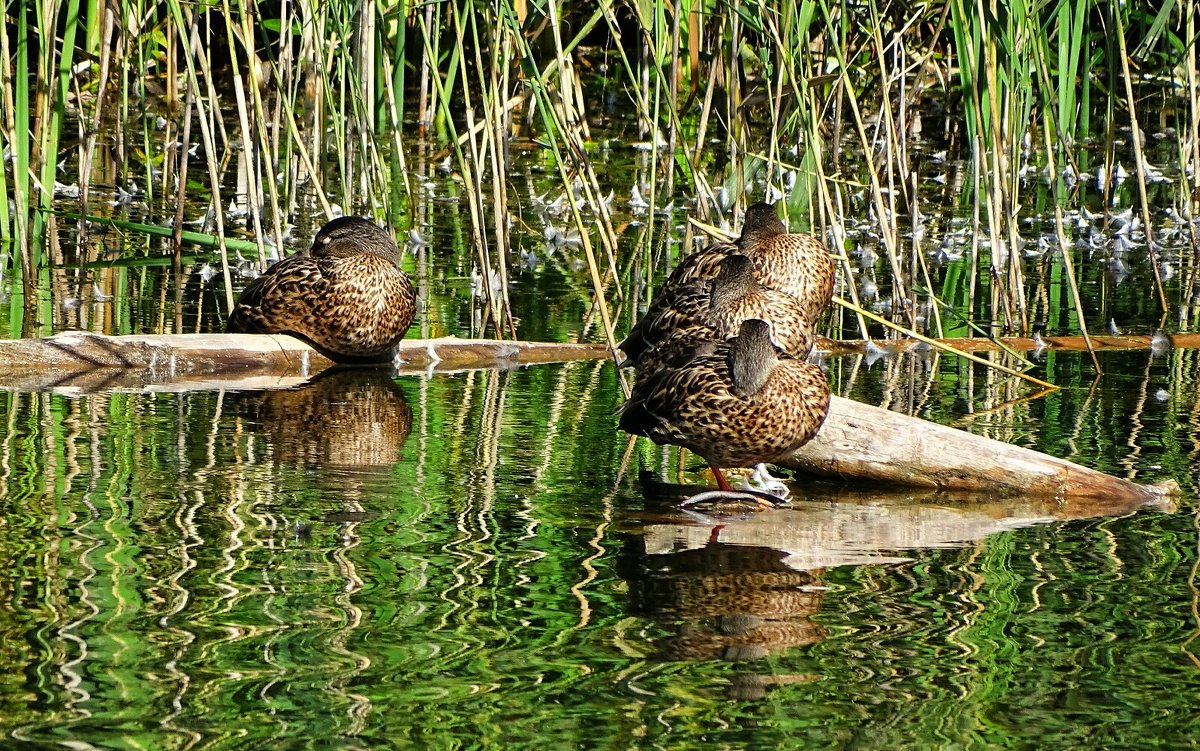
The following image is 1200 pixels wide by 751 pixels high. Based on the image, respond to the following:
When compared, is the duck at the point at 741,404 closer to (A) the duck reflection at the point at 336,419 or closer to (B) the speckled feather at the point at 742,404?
(B) the speckled feather at the point at 742,404

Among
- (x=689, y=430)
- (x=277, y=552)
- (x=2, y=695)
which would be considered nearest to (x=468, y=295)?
(x=689, y=430)

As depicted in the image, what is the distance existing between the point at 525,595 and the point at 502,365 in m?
3.13

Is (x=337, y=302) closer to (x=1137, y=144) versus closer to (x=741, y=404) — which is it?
(x=741, y=404)

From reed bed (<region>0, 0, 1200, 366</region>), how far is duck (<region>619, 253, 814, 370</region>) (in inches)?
10.8

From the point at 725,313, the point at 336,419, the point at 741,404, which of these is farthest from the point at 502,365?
the point at 741,404

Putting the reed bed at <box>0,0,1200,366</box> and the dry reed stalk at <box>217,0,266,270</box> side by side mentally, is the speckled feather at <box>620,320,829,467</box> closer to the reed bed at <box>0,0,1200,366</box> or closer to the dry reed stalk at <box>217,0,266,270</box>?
the reed bed at <box>0,0,1200,366</box>

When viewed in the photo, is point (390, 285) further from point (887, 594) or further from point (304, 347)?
point (887, 594)

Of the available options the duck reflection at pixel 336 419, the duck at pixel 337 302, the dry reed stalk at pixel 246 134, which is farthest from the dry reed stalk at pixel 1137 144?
the dry reed stalk at pixel 246 134

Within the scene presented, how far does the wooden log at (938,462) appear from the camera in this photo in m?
5.62

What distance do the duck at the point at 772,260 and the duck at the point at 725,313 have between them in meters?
0.37

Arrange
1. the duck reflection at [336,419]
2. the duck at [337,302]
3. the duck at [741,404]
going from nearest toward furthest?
the duck at [741,404], the duck reflection at [336,419], the duck at [337,302]

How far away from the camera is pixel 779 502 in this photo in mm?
5723

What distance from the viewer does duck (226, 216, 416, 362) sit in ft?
25.6

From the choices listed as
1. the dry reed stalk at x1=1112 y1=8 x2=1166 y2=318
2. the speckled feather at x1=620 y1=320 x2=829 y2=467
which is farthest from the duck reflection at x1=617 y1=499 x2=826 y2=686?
the dry reed stalk at x1=1112 y1=8 x2=1166 y2=318
